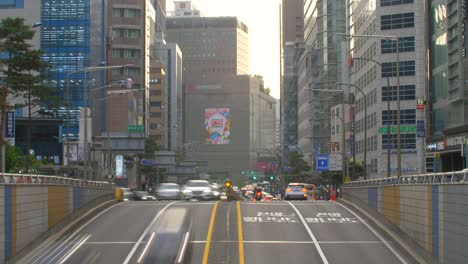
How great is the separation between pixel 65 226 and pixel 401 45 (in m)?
61.8

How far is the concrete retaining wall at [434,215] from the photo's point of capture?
1959 centimetres

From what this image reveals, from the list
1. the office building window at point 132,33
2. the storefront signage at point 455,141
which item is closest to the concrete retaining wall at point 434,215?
the storefront signage at point 455,141

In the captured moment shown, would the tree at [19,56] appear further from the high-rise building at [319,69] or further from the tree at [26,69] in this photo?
the high-rise building at [319,69]

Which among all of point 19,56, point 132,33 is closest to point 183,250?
point 19,56

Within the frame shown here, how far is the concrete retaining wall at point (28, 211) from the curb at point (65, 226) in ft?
0.56

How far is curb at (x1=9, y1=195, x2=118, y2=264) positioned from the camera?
24547 millimetres

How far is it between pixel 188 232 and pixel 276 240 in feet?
12.2

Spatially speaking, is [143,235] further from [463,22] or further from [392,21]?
[392,21]

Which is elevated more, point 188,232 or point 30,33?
point 30,33

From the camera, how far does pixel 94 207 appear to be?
1473 inches

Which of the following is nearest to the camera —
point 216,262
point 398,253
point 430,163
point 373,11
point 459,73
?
point 216,262

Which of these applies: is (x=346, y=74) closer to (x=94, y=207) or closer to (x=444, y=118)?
(x=444, y=118)

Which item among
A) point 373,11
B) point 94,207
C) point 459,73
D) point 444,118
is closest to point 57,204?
point 94,207

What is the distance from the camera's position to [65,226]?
30.8m
